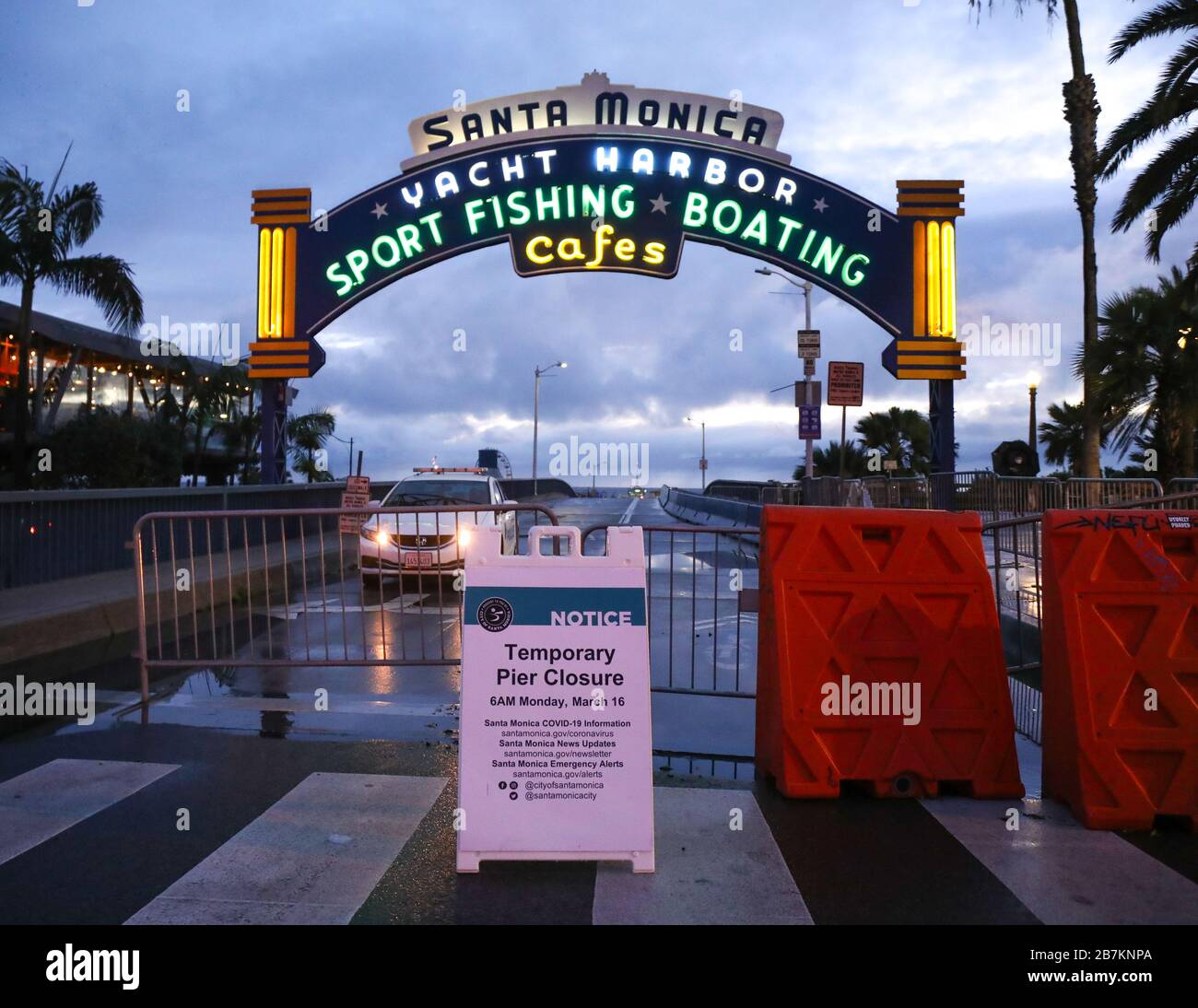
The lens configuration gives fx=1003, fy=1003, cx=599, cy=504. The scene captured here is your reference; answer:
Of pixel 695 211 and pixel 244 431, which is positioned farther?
pixel 244 431

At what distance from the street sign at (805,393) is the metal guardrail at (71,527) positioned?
10245 millimetres

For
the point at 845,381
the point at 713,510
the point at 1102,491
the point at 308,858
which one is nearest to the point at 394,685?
the point at 308,858

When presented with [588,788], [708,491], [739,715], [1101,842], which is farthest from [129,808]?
[708,491]

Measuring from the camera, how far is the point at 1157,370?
23.2 m

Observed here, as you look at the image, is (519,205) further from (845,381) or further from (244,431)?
(244,431)

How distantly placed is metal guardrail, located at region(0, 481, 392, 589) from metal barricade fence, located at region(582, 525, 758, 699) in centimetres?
513

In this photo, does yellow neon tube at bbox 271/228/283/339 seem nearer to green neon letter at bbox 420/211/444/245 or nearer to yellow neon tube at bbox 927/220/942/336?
green neon letter at bbox 420/211/444/245

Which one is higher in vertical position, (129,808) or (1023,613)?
(1023,613)

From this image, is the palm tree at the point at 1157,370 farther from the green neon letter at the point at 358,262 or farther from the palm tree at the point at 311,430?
the palm tree at the point at 311,430

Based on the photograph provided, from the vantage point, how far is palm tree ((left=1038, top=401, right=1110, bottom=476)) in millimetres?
34406

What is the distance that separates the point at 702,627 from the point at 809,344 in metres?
9.11

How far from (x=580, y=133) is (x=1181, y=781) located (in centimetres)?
1504

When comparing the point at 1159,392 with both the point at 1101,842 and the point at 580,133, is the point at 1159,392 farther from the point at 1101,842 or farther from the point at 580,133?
the point at 1101,842
